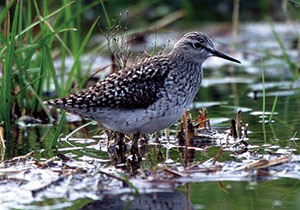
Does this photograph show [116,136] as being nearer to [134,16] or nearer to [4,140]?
[4,140]

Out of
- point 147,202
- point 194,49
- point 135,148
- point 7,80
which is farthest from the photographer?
point 7,80

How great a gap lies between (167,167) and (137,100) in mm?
997

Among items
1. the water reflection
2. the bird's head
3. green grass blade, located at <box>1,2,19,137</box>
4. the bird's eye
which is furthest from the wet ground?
the bird's eye

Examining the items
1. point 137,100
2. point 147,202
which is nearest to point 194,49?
point 137,100

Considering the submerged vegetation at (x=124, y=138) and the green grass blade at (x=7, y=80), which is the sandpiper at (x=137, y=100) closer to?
the submerged vegetation at (x=124, y=138)

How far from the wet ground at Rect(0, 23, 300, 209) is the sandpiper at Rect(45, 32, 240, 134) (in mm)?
498

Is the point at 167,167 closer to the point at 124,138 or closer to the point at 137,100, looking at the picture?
the point at 137,100

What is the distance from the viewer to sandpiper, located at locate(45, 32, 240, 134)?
25.7 feet

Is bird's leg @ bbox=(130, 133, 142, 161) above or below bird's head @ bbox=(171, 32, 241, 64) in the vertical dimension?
below

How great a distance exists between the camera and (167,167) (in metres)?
7.34

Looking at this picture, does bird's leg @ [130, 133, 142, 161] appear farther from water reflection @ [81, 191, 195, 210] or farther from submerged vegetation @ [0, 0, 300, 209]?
water reflection @ [81, 191, 195, 210]

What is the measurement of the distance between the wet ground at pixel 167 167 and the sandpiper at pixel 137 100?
1.63 ft

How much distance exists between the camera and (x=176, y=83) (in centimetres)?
812

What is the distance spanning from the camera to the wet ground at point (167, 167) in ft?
20.8
